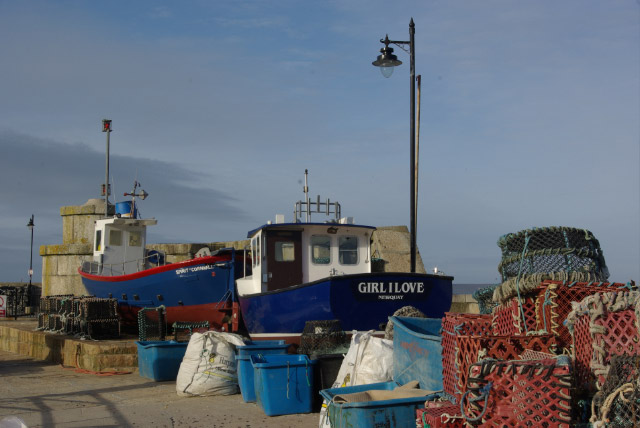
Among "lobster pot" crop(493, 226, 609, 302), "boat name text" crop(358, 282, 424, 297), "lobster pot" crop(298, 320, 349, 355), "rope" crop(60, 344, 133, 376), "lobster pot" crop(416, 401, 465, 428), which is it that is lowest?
"rope" crop(60, 344, 133, 376)

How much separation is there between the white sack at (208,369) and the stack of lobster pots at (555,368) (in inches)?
154

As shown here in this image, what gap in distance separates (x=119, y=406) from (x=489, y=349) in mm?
4955

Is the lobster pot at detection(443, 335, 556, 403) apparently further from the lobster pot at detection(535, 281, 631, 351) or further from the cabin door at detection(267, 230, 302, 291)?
the cabin door at detection(267, 230, 302, 291)

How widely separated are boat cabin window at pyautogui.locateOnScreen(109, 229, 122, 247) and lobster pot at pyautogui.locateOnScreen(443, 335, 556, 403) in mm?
14984

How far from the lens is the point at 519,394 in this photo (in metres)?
4.08

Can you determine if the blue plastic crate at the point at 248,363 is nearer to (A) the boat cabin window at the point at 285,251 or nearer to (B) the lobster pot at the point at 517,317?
(B) the lobster pot at the point at 517,317

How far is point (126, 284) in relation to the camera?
15.9 meters

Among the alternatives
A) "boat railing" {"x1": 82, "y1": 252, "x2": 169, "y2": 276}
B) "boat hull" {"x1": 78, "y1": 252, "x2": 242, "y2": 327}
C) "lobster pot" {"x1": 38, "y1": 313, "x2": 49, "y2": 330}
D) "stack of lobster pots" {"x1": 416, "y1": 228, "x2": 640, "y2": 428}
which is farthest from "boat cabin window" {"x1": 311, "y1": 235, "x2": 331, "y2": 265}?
"lobster pot" {"x1": 38, "y1": 313, "x2": 49, "y2": 330}

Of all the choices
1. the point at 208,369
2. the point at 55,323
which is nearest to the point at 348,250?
the point at 208,369

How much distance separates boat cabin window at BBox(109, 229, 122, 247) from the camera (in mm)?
18422

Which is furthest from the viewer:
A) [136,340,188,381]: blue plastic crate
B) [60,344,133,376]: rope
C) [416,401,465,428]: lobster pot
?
[60,344,133,376]: rope

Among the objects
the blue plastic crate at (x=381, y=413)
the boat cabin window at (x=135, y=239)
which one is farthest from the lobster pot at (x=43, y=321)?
the blue plastic crate at (x=381, y=413)

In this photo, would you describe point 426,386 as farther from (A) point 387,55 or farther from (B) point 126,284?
(B) point 126,284

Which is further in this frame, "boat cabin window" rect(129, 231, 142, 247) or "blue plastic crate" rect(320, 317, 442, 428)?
"boat cabin window" rect(129, 231, 142, 247)
